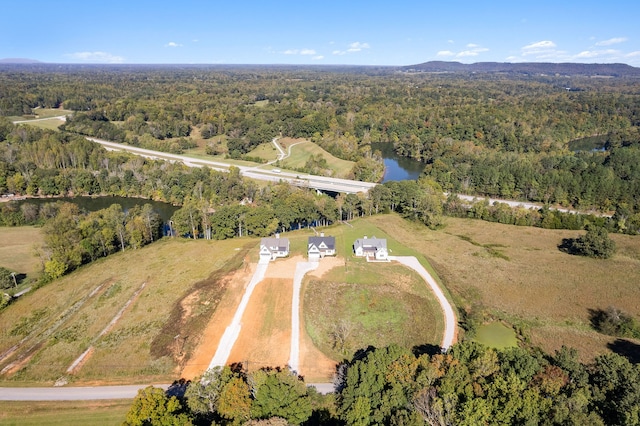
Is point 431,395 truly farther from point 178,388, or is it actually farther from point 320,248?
point 320,248

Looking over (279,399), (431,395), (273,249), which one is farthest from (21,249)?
(431,395)

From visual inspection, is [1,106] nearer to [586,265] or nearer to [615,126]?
[586,265]

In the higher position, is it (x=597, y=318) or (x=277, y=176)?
(x=277, y=176)

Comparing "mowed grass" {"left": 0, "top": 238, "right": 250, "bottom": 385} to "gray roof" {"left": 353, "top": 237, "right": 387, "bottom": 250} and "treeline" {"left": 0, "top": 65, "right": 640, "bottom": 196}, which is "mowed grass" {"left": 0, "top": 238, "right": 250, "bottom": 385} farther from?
"treeline" {"left": 0, "top": 65, "right": 640, "bottom": 196}

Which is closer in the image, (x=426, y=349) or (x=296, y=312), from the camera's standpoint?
(x=426, y=349)

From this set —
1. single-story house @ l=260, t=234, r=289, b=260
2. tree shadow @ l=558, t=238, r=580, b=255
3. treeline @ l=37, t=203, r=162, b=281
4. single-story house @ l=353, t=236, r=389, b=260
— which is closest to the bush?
tree shadow @ l=558, t=238, r=580, b=255

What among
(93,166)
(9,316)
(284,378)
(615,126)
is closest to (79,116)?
(93,166)
